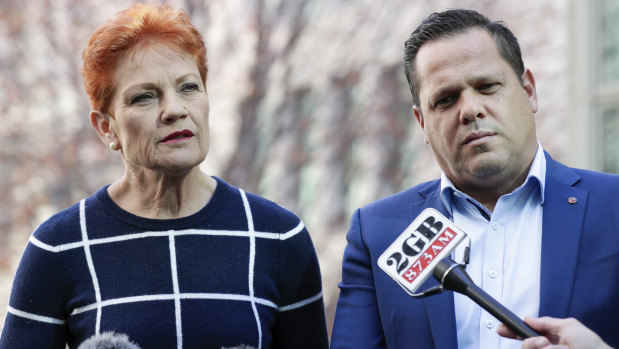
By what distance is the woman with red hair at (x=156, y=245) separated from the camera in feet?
10.4

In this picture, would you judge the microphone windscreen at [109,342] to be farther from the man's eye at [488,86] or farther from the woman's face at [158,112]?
the man's eye at [488,86]

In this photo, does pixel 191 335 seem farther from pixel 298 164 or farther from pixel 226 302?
pixel 298 164

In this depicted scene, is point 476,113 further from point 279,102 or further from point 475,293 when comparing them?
point 279,102

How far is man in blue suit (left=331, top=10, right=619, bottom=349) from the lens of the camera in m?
2.90

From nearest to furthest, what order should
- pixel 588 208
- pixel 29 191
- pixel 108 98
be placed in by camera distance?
pixel 588 208, pixel 108 98, pixel 29 191

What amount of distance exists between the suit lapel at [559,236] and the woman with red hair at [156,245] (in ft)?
2.89

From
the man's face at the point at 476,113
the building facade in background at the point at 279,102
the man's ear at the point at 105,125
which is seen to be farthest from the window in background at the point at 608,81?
the man's ear at the point at 105,125

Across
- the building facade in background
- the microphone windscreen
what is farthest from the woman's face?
the building facade in background

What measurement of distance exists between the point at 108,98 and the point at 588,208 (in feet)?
5.30

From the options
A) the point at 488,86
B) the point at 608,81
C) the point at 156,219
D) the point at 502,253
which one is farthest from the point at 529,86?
the point at 608,81

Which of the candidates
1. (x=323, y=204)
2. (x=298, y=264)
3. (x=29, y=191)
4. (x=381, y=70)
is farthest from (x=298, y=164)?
(x=298, y=264)

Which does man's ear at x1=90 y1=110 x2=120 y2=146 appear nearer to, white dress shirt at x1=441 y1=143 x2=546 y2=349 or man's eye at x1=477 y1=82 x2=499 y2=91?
white dress shirt at x1=441 y1=143 x2=546 y2=349

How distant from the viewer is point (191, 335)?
3.15 meters

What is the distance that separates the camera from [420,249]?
8.09 ft
